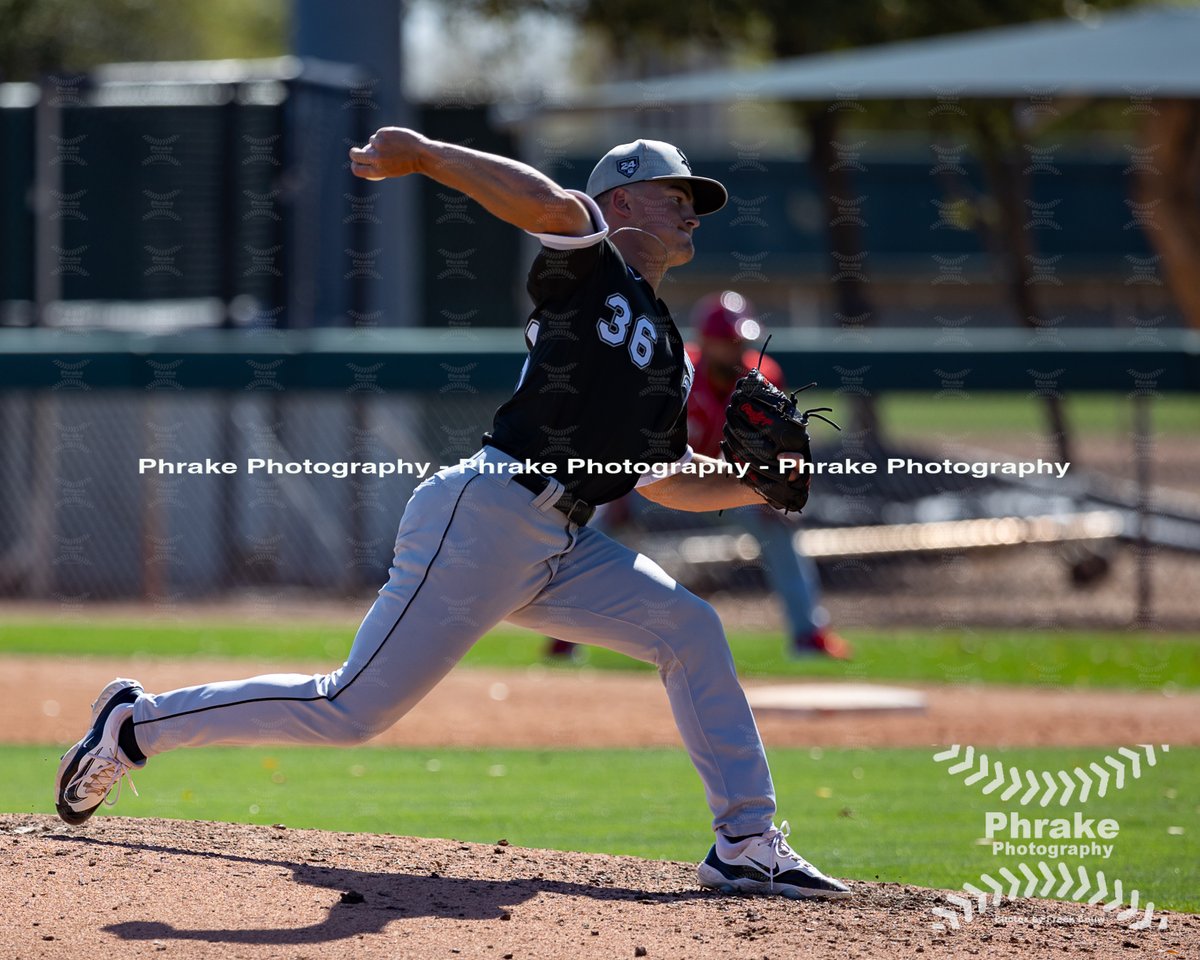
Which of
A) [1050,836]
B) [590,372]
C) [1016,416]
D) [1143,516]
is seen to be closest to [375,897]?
[590,372]

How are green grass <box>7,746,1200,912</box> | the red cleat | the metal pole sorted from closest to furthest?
green grass <box>7,746,1200,912</box>, the red cleat, the metal pole

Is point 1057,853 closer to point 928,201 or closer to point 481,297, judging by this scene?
point 481,297

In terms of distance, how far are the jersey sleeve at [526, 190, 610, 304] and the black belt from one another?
429 mm

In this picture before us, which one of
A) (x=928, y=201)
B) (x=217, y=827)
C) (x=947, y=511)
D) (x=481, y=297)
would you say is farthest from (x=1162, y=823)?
(x=928, y=201)

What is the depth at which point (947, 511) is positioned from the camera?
13922 millimetres

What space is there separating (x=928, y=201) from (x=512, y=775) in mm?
28753

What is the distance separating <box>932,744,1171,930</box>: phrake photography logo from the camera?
4.26 meters

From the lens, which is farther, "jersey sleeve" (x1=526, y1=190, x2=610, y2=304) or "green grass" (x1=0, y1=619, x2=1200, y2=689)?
"green grass" (x1=0, y1=619, x2=1200, y2=689)

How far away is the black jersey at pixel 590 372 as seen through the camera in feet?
12.6

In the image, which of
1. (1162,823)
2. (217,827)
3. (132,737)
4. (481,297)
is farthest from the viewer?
(481,297)

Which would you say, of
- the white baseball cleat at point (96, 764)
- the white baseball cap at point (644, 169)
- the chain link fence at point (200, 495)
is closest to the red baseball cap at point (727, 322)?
the chain link fence at point (200, 495)

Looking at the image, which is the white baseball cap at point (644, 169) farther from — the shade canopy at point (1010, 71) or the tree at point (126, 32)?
the tree at point (126, 32)

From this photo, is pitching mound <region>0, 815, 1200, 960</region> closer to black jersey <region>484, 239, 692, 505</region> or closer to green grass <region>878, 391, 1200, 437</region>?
black jersey <region>484, 239, 692, 505</region>

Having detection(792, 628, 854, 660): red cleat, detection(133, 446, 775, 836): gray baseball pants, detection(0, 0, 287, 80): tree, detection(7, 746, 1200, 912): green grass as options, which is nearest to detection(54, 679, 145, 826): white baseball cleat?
detection(133, 446, 775, 836): gray baseball pants
